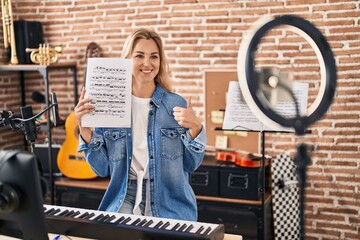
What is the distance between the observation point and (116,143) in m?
2.35

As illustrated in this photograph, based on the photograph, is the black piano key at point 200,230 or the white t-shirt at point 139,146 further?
the white t-shirt at point 139,146

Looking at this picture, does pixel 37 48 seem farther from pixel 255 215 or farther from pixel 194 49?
pixel 255 215

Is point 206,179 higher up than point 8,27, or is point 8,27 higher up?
point 8,27

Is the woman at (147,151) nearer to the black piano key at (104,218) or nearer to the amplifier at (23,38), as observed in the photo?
the black piano key at (104,218)

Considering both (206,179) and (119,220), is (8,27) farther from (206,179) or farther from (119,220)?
(119,220)

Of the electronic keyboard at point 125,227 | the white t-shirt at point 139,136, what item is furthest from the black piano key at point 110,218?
the white t-shirt at point 139,136

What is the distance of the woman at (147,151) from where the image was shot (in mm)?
2297

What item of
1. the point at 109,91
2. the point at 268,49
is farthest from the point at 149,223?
the point at 268,49

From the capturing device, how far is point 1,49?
4.43 metres

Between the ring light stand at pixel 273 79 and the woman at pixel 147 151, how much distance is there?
1.09 m

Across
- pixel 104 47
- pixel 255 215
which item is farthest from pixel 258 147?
pixel 104 47

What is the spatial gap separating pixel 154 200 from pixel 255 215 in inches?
57.6

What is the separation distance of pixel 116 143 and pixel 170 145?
27 centimetres

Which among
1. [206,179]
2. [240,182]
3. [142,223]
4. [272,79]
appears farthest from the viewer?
[206,179]
